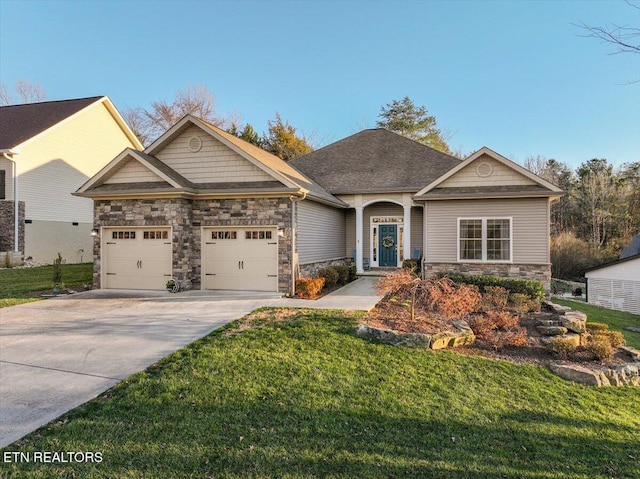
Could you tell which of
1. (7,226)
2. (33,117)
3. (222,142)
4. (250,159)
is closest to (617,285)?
(250,159)

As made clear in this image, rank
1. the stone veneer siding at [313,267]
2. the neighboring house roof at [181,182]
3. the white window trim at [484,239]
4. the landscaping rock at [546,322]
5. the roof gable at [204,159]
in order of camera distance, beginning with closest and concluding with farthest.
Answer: the landscaping rock at [546,322]
the neighboring house roof at [181,182]
the roof gable at [204,159]
the stone veneer siding at [313,267]
the white window trim at [484,239]

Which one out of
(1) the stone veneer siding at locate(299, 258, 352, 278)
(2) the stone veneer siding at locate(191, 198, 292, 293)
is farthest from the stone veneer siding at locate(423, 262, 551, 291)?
(2) the stone veneer siding at locate(191, 198, 292, 293)

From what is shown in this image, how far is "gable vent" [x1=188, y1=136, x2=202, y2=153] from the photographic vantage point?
12047 mm

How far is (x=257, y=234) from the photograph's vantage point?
Answer: 37.2 ft

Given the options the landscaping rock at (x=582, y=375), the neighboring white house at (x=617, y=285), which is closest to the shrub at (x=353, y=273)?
the landscaping rock at (x=582, y=375)

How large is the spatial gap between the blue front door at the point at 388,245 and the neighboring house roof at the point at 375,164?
6.29ft

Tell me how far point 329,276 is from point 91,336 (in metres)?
7.55

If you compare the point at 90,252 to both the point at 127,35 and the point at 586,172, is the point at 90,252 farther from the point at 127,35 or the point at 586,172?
the point at 586,172

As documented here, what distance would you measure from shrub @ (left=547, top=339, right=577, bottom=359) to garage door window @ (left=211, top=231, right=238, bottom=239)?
8453mm

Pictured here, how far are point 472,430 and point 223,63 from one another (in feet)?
73.6

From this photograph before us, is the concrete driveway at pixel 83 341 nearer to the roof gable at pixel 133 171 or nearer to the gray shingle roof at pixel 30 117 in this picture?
the roof gable at pixel 133 171

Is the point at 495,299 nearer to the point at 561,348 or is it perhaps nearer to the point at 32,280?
the point at 561,348

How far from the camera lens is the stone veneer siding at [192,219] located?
436 inches

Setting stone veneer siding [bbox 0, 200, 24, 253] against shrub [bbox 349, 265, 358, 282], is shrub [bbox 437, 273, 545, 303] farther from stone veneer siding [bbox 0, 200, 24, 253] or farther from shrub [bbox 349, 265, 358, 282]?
stone veneer siding [bbox 0, 200, 24, 253]
